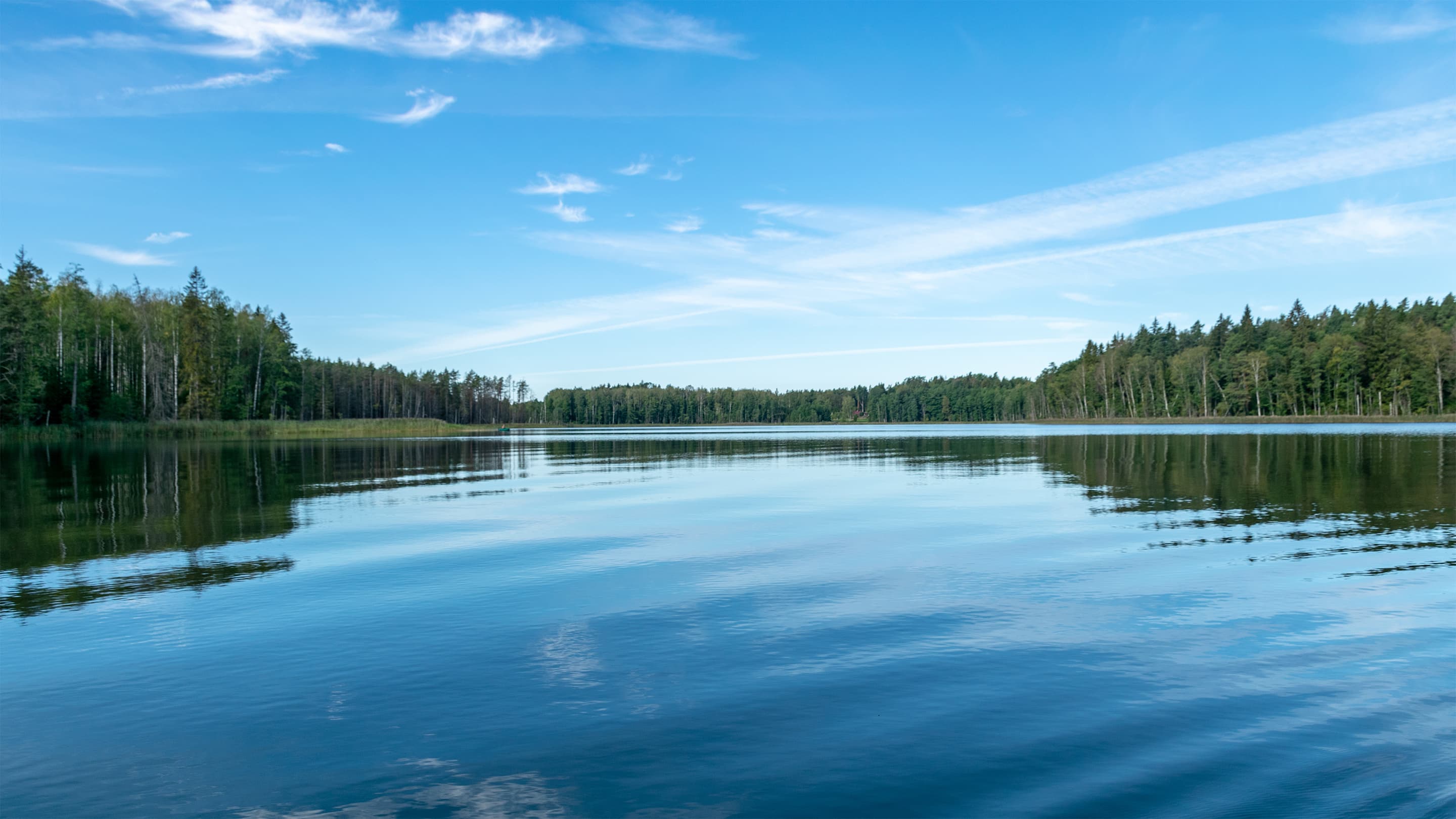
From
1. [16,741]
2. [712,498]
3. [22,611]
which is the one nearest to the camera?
[16,741]

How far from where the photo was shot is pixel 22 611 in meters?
11.6

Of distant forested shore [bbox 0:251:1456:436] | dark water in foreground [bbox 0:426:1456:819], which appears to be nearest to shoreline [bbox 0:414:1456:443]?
distant forested shore [bbox 0:251:1456:436]

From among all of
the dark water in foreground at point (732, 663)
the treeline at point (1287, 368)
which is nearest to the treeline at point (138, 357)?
the dark water in foreground at point (732, 663)

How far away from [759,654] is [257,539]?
539 inches

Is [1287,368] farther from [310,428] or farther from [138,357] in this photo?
[138,357]

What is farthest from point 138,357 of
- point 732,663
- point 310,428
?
point 732,663

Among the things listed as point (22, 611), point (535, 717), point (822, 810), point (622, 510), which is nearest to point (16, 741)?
point (535, 717)

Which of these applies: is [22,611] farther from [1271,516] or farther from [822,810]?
[1271,516]

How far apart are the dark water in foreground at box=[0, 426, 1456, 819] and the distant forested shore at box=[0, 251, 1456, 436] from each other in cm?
7213

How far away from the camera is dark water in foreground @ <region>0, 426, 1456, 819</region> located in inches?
244

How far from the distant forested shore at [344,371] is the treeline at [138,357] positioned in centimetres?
20

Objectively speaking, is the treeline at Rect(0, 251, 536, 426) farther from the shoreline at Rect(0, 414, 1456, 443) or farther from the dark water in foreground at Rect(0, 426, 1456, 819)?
the dark water in foreground at Rect(0, 426, 1456, 819)

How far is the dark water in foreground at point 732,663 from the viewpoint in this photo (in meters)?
6.19

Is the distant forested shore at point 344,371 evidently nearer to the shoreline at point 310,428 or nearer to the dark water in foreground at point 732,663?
the shoreline at point 310,428
